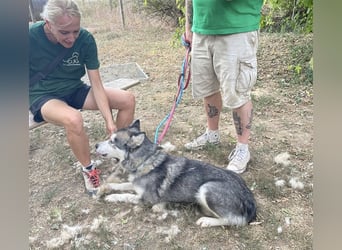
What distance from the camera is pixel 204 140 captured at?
5.06 feet

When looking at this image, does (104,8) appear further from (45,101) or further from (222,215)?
(222,215)

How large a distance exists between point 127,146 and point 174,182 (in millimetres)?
235

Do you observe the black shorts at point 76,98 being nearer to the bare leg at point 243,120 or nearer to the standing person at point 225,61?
the standing person at point 225,61

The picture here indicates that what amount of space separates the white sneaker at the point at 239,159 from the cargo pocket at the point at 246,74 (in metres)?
0.23

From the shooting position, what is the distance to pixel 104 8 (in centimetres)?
103

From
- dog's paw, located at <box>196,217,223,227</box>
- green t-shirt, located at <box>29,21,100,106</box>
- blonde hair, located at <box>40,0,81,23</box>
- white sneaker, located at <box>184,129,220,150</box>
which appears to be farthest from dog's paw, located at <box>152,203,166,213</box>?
blonde hair, located at <box>40,0,81,23</box>

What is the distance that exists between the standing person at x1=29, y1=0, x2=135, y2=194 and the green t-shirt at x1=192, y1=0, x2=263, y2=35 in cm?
40

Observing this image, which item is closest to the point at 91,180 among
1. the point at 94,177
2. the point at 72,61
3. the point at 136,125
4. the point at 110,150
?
the point at 94,177

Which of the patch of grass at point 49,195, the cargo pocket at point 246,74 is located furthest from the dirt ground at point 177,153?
the cargo pocket at point 246,74

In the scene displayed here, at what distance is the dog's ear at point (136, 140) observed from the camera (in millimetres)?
1400

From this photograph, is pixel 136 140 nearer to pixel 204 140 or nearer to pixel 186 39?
pixel 204 140

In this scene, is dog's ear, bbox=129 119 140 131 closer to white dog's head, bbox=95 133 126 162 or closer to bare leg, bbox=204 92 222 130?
white dog's head, bbox=95 133 126 162

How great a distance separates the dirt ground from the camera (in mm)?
1155
